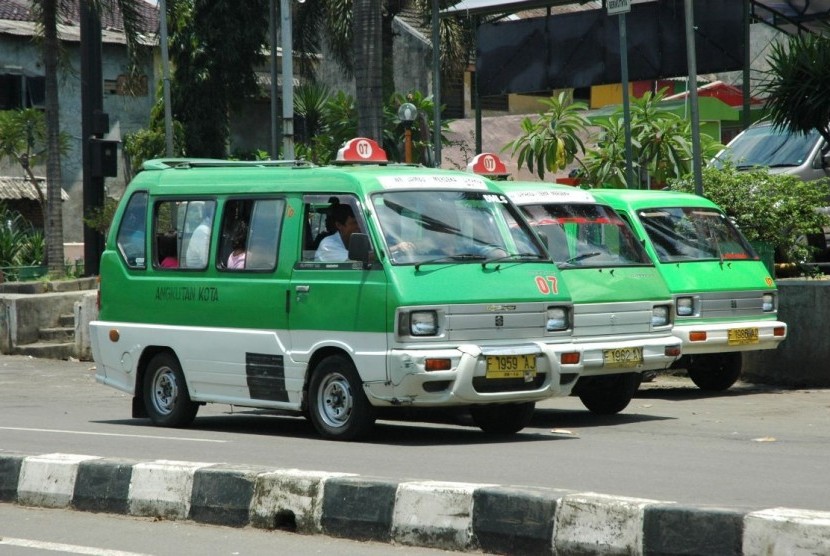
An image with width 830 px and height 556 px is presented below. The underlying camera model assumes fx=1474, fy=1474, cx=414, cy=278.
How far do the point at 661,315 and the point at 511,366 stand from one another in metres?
3.09

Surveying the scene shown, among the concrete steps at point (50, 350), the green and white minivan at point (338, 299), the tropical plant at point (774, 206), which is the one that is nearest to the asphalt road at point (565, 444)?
the green and white minivan at point (338, 299)

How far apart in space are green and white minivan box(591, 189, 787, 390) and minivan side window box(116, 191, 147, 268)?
4.67 metres

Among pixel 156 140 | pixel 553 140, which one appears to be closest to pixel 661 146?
pixel 553 140

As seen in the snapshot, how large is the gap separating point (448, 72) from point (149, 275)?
2814 centimetres

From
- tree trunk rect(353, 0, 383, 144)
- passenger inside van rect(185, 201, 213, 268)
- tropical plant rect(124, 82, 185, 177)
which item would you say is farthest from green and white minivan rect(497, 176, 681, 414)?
tropical plant rect(124, 82, 185, 177)

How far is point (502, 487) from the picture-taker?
23.6 feet

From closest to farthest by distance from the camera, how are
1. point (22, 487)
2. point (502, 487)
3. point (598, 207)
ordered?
point (502, 487)
point (22, 487)
point (598, 207)

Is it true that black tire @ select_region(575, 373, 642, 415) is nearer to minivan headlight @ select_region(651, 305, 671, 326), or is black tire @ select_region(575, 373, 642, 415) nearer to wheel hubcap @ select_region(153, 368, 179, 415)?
minivan headlight @ select_region(651, 305, 671, 326)

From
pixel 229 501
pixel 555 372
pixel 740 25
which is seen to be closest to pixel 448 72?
pixel 740 25

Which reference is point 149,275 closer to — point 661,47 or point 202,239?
point 202,239

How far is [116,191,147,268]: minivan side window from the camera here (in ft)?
43.1

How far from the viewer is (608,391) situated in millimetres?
13562

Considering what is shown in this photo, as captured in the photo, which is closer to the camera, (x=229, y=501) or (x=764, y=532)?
(x=764, y=532)

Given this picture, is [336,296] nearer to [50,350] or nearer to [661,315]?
[661,315]
